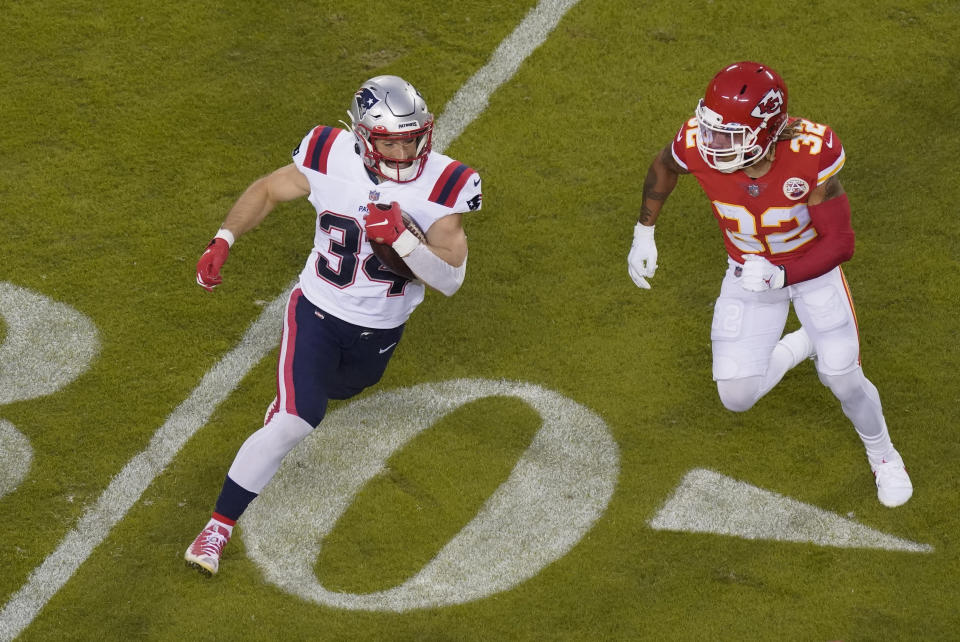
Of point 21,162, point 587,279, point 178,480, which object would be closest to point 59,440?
point 178,480

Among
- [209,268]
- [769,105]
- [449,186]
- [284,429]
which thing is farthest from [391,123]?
[769,105]

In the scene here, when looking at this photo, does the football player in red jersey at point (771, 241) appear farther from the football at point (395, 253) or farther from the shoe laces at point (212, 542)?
the shoe laces at point (212, 542)

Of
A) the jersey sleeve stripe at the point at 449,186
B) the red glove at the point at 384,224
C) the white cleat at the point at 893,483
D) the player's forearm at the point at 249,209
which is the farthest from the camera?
the white cleat at the point at 893,483

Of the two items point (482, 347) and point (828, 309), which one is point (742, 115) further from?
point (482, 347)

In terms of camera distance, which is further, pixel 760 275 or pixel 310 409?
pixel 310 409

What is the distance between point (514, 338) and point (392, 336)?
0.98 m

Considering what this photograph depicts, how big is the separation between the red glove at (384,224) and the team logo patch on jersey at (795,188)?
155 cm

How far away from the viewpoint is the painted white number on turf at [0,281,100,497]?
18.9ft

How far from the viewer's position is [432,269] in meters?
4.78

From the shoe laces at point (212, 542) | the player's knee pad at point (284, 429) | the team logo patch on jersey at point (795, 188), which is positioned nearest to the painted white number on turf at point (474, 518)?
the shoe laces at point (212, 542)

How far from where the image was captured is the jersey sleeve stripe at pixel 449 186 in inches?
196

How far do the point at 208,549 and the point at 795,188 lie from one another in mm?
2805

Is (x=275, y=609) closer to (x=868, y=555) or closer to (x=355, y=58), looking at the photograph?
(x=868, y=555)

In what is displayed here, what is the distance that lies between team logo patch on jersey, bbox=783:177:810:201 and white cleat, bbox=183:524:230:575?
2701mm
